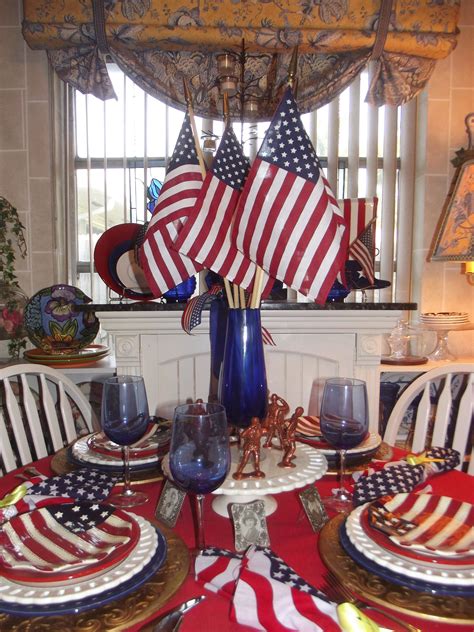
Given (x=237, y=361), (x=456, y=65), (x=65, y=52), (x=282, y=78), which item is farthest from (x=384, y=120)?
(x=237, y=361)

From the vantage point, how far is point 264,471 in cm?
88

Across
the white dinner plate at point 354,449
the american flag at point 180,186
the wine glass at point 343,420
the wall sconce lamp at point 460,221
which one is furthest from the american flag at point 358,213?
the wine glass at point 343,420

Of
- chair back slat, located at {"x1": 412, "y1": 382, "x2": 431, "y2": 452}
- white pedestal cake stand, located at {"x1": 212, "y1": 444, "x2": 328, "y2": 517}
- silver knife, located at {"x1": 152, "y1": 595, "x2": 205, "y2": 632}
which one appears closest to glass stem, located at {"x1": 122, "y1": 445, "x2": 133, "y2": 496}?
white pedestal cake stand, located at {"x1": 212, "y1": 444, "x2": 328, "y2": 517}

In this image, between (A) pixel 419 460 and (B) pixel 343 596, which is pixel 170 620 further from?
(A) pixel 419 460

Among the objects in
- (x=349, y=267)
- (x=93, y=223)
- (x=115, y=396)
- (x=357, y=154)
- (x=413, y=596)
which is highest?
(x=357, y=154)

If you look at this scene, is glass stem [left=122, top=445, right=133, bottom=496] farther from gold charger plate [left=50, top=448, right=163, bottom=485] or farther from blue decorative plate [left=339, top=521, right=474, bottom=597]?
blue decorative plate [left=339, top=521, right=474, bottom=597]

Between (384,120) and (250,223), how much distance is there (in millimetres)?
1804

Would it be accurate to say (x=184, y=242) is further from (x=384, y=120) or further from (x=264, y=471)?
(x=384, y=120)

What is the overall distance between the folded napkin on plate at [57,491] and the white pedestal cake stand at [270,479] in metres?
0.22

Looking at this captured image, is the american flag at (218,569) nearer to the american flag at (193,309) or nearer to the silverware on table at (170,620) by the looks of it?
the silverware on table at (170,620)

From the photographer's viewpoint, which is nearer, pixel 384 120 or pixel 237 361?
pixel 237 361

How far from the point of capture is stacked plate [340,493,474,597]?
658 millimetres

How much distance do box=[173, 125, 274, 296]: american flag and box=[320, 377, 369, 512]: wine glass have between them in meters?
0.34

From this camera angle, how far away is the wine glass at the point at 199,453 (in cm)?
74
